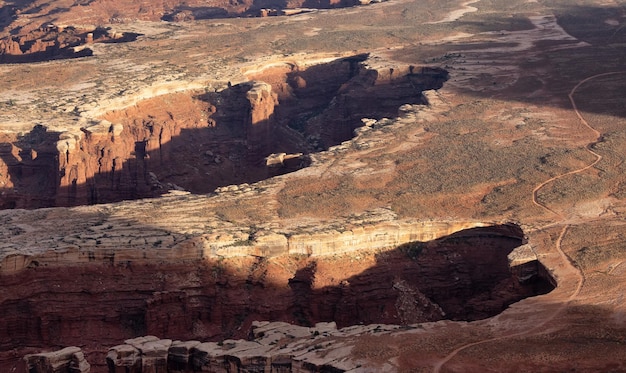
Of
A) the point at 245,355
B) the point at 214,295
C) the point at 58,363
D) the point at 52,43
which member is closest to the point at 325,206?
the point at 214,295

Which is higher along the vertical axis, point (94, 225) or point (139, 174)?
point (94, 225)

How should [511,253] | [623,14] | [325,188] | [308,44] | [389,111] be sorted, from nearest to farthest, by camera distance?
[511,253] → [325,188] → [389,111] → [308,44] → [623,14]

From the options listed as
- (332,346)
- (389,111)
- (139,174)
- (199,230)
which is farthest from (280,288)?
(389,111)

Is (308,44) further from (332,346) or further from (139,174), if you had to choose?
(332,346)

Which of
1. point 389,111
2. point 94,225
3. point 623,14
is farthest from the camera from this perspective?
point 623,14

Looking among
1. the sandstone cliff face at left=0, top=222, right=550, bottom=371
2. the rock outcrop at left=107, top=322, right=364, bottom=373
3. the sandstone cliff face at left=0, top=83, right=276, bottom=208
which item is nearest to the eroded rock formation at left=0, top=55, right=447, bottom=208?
the sandstone cliff face at left=0, top=83, right=276, bottom=208

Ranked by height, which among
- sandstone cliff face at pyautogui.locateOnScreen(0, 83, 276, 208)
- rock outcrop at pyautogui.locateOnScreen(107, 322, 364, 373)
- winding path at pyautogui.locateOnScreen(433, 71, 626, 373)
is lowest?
sandstone cliff face at pyautogui.locateOnScreen(0, 83, 276, 208)

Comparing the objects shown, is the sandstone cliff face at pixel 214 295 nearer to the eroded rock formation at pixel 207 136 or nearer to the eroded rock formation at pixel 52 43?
the eroded rock formation at pixel 207 136

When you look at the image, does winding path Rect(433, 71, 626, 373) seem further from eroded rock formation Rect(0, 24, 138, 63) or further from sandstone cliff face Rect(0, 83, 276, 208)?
eroded rock formation Rect(0, 24, 138, 63)

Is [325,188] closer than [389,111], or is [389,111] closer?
[325,188]
